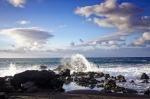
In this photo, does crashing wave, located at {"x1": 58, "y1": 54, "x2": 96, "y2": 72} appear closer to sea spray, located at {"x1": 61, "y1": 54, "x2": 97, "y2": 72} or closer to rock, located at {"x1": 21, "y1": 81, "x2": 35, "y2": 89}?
sea spray, located at {"x1": 61, "y1": 54, "x2": 97, "y2": 72}

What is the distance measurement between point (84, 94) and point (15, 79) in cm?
769

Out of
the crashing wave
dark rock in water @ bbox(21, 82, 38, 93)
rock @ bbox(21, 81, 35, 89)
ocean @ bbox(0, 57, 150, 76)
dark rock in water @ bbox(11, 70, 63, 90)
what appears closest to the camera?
dark rock in water @ bbox(21, 82, 38, 93)

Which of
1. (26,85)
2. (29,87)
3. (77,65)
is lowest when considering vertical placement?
(29,87)

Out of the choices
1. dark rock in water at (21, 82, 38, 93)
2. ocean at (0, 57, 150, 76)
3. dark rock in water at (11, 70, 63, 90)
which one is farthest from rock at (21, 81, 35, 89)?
ocean at (0, 57, 150, 76)

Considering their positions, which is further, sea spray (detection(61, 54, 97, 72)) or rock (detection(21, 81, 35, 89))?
sea spray (detection(61, 54, 97, 72))

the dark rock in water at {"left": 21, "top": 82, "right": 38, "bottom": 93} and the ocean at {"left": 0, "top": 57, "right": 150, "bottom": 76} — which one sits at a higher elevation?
the ocean at {"left": 0, "top": 57, "right": 150, "bottom": 76}

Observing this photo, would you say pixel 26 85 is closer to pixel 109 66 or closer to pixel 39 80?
pixel 39 80

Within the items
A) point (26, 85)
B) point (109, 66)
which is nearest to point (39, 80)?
point (26, 85)

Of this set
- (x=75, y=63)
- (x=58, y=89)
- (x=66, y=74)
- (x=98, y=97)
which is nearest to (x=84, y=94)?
(x=98, y=97)

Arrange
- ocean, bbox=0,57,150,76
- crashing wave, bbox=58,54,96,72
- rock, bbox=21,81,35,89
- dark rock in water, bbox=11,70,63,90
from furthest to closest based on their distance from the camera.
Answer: ocean, bbox=0,57,150,76, crashing wave, bbox=58,54,96,72, dark rock in water, bbox=11,70,63,90, rock, bbox=21,81,35,89

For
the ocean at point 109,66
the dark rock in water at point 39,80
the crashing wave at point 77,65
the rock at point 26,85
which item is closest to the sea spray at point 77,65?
the crashing wave at point 77,65

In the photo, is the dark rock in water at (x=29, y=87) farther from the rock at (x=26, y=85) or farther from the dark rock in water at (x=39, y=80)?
the dark rock in water at (x=39, y=80)

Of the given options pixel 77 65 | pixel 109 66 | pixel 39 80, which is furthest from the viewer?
pixel 109 66

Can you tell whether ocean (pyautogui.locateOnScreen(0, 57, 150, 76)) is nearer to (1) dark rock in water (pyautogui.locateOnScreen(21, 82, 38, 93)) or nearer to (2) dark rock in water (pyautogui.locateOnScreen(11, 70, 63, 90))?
(2) dark rock in water (pyautogui.locateOnScreen(11, 70, 63, 90))
